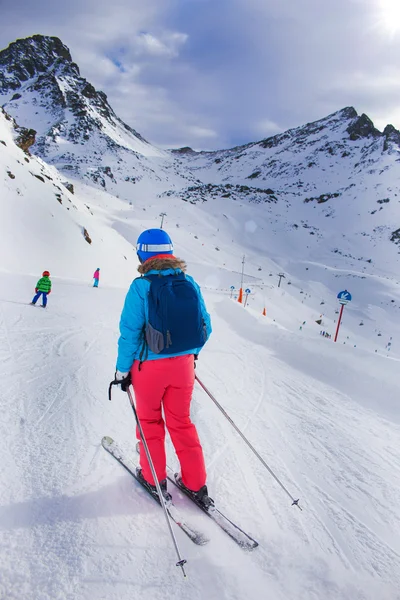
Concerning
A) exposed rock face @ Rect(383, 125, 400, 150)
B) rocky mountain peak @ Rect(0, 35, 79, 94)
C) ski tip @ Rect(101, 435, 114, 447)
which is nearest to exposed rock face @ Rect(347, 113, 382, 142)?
exposed rock face @ Rect(383, 125, 400, 150)

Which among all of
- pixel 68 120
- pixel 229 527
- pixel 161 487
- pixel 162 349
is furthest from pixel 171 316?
pixel 68 120

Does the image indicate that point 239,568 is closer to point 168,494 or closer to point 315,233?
point 168,494

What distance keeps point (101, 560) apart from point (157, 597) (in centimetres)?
43

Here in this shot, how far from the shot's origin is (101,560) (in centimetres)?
219

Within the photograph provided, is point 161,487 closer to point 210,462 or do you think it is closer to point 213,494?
point 213,494

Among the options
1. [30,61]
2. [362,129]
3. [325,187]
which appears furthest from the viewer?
[30,61]

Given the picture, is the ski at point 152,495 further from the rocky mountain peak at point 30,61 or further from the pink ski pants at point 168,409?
the rocky mountain peak at point 30,61

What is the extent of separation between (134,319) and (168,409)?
0.77 metres

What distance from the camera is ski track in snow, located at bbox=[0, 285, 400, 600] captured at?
7.00 ft

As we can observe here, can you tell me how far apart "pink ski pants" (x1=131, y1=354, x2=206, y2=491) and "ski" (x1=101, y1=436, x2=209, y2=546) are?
205 mm

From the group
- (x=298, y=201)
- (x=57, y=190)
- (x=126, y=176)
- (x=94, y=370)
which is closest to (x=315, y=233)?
(x=298, y=201)

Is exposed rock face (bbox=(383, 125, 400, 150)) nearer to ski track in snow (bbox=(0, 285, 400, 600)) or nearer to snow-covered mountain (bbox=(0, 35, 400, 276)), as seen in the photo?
snow-covered mountain (bbox=(0, 35, 400, 276))

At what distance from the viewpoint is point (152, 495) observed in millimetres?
2752

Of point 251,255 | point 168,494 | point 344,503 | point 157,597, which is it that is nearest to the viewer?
point 157,597
